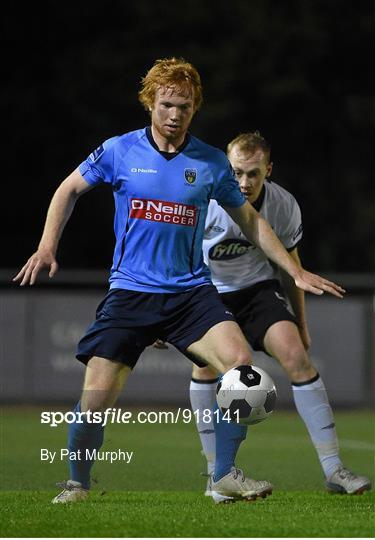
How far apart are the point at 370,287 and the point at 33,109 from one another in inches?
296

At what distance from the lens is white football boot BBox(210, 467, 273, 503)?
23.1 ft

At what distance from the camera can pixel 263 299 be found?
820 centimetres

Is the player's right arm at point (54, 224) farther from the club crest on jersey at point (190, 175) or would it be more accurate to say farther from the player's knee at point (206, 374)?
the player's knee at point (206, 374)

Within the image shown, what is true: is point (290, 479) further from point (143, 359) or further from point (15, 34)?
point (15, 34)

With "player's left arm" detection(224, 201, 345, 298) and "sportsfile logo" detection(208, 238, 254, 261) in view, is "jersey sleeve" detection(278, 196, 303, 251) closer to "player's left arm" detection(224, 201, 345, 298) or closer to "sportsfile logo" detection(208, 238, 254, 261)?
"sportsfile logo" detection(208, 238, 254, 261)

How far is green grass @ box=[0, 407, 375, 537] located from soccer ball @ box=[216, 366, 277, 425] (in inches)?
18.7

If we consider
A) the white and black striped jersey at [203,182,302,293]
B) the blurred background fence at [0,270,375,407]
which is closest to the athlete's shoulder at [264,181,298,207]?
the white and black striped jersey at [203,182,302,293]

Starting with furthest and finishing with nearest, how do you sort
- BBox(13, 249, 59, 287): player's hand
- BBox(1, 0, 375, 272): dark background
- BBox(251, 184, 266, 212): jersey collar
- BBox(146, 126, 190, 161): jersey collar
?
BBox(1, 0, 375, 272): dark background → BBox(251, 184, 266, 212): jersey collar → BBox(146, 126, 190, 161): jersey collar → BBox(13, 249, 59, 287): player's hand

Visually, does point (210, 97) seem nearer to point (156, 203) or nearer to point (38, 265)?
point (156, 203)

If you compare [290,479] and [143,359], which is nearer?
[290,479]

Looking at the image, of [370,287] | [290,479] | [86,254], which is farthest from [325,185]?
[290,479]

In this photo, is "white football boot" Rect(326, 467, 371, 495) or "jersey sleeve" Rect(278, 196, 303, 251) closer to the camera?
"white football boot" Rect(326, 467, 371, 495)

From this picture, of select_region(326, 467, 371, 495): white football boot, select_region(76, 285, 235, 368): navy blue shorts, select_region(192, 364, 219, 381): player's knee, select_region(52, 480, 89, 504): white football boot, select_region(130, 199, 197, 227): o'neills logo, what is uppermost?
select_region(130, 199, 197, 227): o'neills logo

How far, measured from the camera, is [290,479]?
906 centimetres
